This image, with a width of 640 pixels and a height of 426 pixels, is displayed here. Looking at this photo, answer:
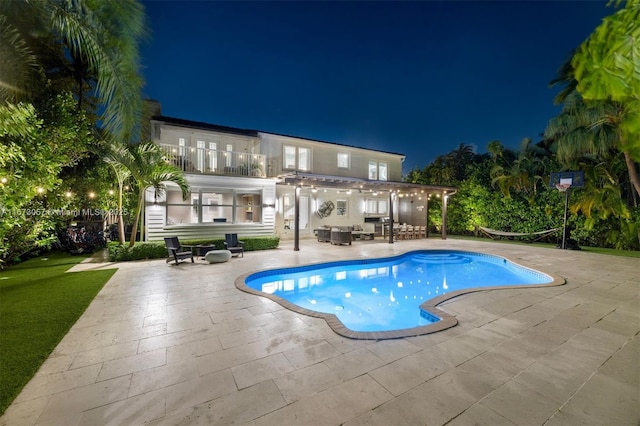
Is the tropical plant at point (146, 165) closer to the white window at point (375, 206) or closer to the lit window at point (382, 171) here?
the white window at point (375, 206)

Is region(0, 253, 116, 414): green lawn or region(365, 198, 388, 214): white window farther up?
region(365, 198, 388, 214): white window

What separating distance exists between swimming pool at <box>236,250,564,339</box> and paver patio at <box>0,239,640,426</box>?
15.5 inches

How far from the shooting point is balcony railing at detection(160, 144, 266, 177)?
38.1 ft

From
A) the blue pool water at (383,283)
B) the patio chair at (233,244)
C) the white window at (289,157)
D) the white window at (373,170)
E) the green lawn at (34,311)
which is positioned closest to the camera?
the green lawn at (34,311)

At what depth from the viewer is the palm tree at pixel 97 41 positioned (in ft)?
14.3

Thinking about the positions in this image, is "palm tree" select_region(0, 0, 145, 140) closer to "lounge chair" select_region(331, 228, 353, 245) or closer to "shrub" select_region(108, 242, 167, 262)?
"shrub" select_region(108, 242, 167, 262)

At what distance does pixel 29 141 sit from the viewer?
14.5ft

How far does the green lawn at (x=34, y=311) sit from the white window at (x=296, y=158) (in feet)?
32.2

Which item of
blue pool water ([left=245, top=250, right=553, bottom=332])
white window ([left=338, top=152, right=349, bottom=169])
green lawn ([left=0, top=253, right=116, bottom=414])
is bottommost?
blue pool water ([left=245, top=250, right=553, bottom=332])

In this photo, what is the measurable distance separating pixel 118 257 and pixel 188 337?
746 cm

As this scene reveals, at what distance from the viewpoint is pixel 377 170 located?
18.5 meters

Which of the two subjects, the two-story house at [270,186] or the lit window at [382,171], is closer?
the two-story house at [270,186]

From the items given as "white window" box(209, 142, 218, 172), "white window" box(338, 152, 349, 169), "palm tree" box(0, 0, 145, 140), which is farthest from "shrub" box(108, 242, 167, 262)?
"white window" box(338, 152, 349, 169)

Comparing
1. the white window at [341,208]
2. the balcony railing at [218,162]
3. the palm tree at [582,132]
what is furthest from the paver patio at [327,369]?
the white window at [341,208]
